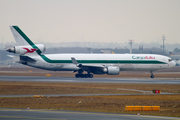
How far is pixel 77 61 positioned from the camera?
64.6m

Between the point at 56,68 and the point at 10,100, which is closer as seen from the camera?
the point at 10,100

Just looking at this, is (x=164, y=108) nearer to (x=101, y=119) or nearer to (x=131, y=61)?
(x=101, y=119)

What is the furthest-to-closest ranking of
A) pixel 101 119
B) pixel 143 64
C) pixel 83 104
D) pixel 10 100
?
pixel 143 64 < pixel 10 100 < pixel 83 104 < pixel 101 119

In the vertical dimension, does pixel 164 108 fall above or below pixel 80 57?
below

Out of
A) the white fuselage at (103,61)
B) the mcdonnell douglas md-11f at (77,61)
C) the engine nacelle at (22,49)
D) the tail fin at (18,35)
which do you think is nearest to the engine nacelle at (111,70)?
the mcdonnell douglas md-11f at (77,61)

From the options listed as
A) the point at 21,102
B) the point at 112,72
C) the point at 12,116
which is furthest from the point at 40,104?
the point at 112,72

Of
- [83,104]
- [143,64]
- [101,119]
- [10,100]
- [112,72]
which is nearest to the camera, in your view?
[101,119]

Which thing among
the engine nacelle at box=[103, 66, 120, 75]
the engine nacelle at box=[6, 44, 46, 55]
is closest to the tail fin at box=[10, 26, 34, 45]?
the engine nacelle at box=[6, 44, 46, 55]

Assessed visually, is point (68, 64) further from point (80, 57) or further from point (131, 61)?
point (131, 61)

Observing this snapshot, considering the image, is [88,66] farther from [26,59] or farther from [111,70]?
[26,59]

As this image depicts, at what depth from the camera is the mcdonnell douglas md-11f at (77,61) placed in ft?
203

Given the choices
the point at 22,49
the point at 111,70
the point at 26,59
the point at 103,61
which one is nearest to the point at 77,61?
the point at 103,61

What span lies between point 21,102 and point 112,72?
36165 mm

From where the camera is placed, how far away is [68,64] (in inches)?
2527
